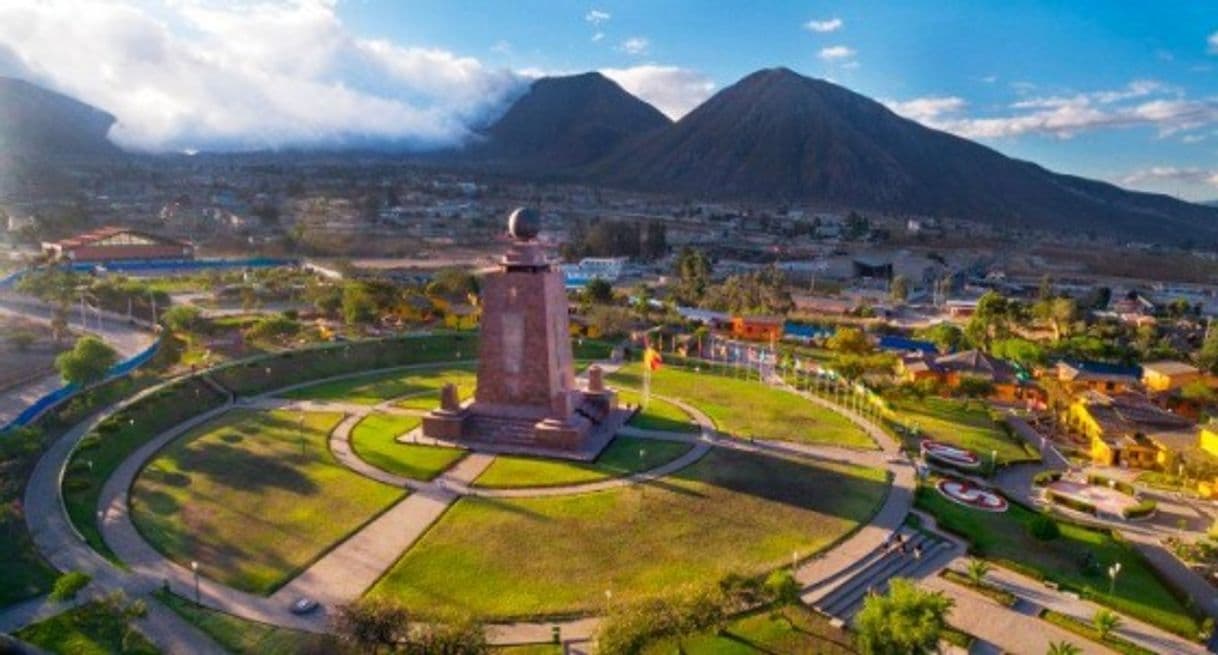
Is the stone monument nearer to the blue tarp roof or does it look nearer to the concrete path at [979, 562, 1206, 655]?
the concrete path at [979, 562, 1206, 655]

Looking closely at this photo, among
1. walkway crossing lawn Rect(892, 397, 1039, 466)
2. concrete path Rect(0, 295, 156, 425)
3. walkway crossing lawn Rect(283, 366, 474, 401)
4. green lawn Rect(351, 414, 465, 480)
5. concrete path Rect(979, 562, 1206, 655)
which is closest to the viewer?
concrete path Rect(979, 562, 1206, 655)

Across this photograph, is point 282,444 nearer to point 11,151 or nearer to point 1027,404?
point 1027,404

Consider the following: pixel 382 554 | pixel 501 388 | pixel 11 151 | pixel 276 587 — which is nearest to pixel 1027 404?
pixel 501 388

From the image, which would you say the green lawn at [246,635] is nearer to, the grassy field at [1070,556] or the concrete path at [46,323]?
the concrete path at [46,323]

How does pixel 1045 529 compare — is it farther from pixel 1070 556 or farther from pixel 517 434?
pixel 517 434

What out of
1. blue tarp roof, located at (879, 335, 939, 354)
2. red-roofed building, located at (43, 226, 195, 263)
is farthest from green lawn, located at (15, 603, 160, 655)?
red-roofed building, located at (43, 226, 195, 263)

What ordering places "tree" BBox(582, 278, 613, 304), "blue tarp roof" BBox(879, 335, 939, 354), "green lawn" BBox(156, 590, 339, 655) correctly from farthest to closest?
"tree" BBox(582, 278, 613, 304) < "blue tarp roof" BBox(879, 335, 939, 354) < "green lawn" BBox(156, 590, 339, 655)

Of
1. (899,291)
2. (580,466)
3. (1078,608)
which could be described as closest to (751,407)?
(580,466)

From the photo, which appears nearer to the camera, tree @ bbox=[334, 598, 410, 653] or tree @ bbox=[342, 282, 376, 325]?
tree @ bbox=[334, 598, 410, 653]
